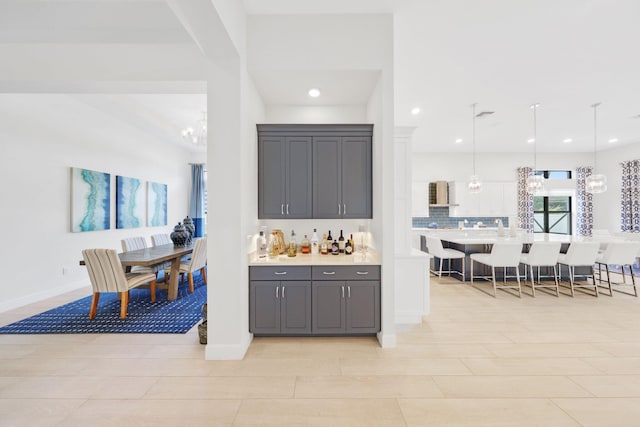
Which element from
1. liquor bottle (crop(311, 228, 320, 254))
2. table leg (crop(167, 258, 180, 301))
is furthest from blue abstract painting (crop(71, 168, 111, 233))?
liquor bottle (crop(311, 228, 320, 254))

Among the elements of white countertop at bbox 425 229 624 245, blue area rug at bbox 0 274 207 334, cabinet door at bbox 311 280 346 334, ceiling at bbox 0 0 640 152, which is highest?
ceiling at bbox 0 0 640 152

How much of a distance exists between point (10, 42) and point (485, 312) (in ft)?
20.4

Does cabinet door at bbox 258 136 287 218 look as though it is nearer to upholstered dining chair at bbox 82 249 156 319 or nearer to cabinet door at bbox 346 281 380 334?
cabinet door at bbox 346 281 380 334

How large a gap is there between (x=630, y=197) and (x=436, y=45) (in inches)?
324

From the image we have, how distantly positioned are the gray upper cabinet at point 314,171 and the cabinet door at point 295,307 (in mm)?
778

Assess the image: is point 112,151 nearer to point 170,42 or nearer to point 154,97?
point 154,97

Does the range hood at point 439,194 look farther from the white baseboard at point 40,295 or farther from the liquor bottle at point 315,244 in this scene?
the white baseboard at point 40,295

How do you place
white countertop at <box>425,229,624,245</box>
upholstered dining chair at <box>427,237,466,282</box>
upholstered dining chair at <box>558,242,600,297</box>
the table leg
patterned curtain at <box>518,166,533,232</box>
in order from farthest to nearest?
patterned curtain at <box>518,166,533,232</box>
upholstered dining chair at <box>427,237,466,282</box>
white countertop at <box>425,229,624,245</box>
upholstered dining chair at <box>558,242,600,297</box>
the table leg

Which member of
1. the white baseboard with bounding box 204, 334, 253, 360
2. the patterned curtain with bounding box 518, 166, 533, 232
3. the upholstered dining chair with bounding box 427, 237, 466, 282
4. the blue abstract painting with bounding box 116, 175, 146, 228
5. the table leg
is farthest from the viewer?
the patterned curtain with bounding box 518, 166, 533, 232

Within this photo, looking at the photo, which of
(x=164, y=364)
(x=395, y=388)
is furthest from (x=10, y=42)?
(x=395, y=388)

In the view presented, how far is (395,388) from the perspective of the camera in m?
2.29

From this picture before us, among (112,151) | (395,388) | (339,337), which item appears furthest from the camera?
(112,151)

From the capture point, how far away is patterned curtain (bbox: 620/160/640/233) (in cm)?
761

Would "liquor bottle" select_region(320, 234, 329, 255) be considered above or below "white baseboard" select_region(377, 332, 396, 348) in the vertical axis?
above
